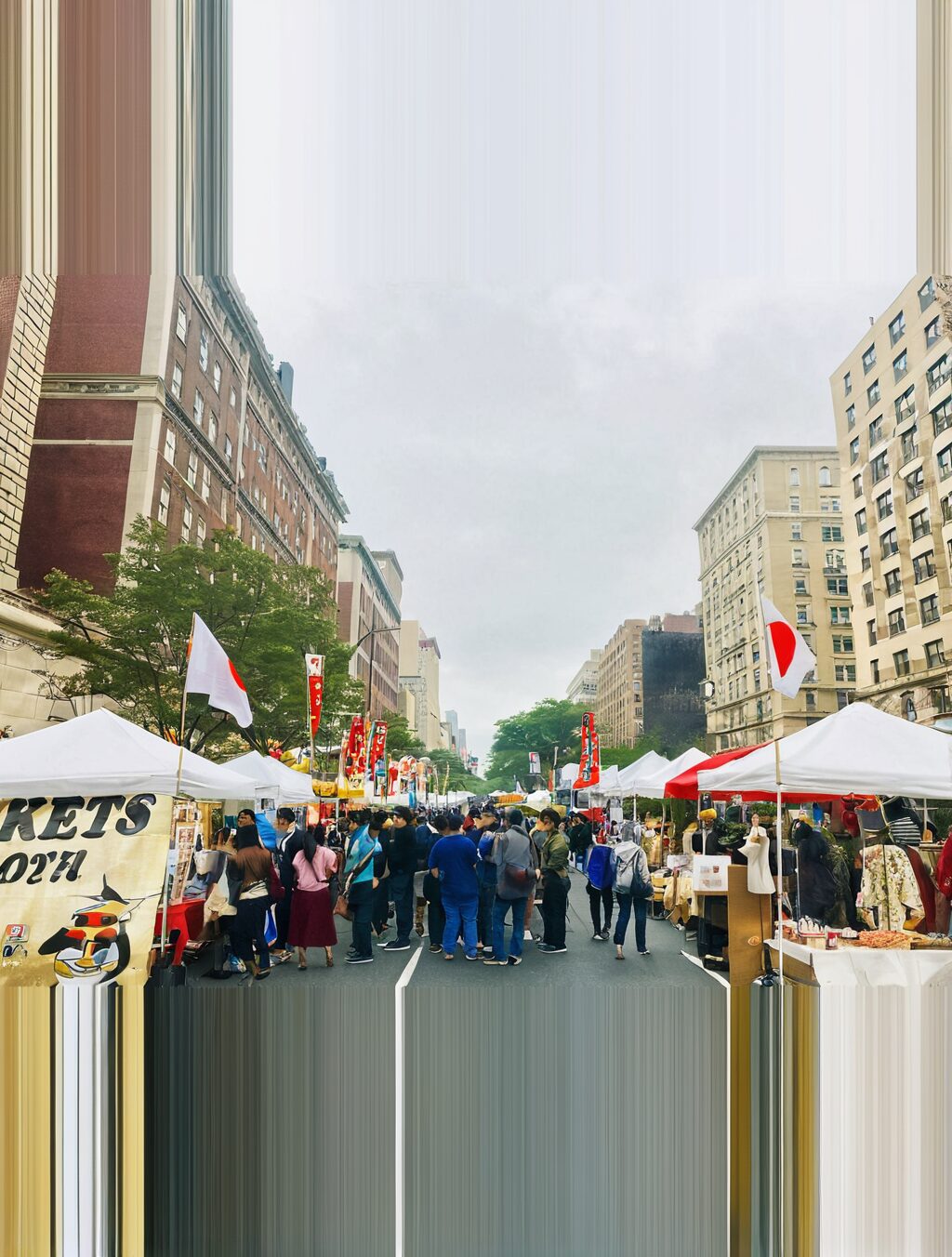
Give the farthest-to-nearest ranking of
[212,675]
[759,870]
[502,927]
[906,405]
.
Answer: [906,405]
[502,927]
[759,870]
[212,675]

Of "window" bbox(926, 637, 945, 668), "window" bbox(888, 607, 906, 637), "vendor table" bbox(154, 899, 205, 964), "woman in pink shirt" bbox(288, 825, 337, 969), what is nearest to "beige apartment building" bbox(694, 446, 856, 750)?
"window" bbox(888, 607, 906, 637)

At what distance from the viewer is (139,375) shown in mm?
34625

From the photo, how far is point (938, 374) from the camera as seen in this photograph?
1971 inches

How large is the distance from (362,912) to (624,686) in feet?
451

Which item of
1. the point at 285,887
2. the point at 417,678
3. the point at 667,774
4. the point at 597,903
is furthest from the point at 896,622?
the point at 417,678

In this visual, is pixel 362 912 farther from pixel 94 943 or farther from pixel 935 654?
pixel 935 654

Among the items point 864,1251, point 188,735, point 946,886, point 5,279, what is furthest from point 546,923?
point 5,279

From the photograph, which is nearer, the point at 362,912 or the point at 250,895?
the point at 250,895

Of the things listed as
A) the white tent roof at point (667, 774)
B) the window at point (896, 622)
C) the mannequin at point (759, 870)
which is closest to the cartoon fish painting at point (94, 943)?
the mannequin at point (759, 870)

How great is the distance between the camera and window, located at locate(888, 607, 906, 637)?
54744 mm

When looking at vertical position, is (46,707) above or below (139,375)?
below

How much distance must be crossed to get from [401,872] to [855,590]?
55160 millimetres

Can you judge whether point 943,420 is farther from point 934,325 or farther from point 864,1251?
point 864,1251

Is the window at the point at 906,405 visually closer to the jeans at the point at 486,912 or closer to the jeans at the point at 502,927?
the jeans at the point at 486,912
